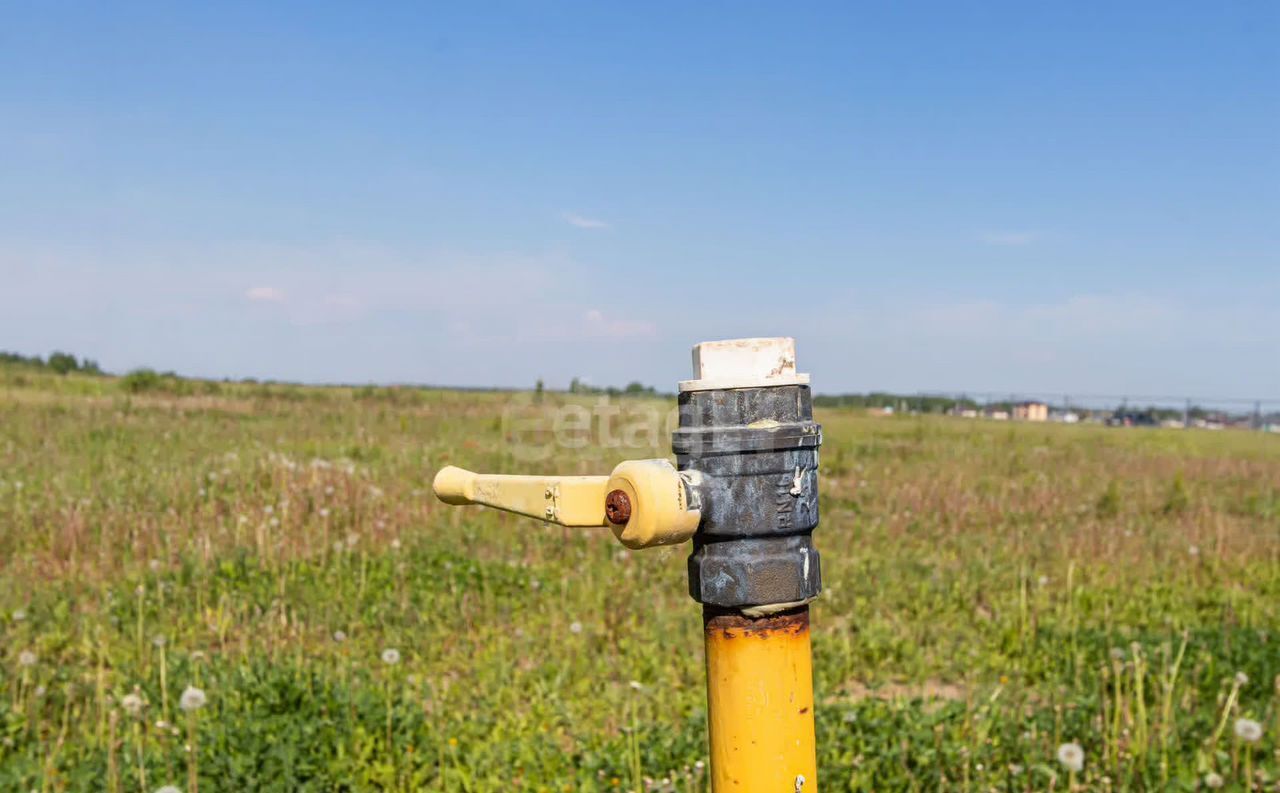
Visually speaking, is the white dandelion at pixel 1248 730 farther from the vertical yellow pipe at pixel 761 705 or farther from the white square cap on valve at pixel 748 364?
the white square cap on valve at pixel 748 364

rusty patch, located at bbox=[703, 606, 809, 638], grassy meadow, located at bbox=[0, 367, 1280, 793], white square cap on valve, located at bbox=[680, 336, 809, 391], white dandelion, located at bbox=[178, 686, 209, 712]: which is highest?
white square cap on valve, located at bbox=[680, 336, 809, 391]

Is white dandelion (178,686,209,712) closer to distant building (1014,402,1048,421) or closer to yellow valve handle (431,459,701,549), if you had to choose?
yellow valve handle (431,459,701,549)

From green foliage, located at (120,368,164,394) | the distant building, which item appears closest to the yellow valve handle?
green foliage, located at (120,368,164,394)

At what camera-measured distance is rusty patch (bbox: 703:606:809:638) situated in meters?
1.31

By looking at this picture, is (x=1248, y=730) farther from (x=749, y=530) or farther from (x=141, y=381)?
(x=141, y=381)

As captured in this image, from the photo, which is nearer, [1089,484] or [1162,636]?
[1162,636]

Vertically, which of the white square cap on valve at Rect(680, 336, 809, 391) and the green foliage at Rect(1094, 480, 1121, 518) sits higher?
the white square cap on valve at Rect(680, 336, 809, 391)

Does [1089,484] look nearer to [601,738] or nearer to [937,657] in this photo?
[937,657]

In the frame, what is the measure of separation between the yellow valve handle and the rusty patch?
14 cm

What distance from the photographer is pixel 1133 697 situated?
3.98m

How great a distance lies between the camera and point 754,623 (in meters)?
1.31

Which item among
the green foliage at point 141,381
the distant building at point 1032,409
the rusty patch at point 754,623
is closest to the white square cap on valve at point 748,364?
the rusty patch at point 754,623

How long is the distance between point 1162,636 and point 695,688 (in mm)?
2636

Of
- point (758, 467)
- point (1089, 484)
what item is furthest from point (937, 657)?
point (1089, 484)
